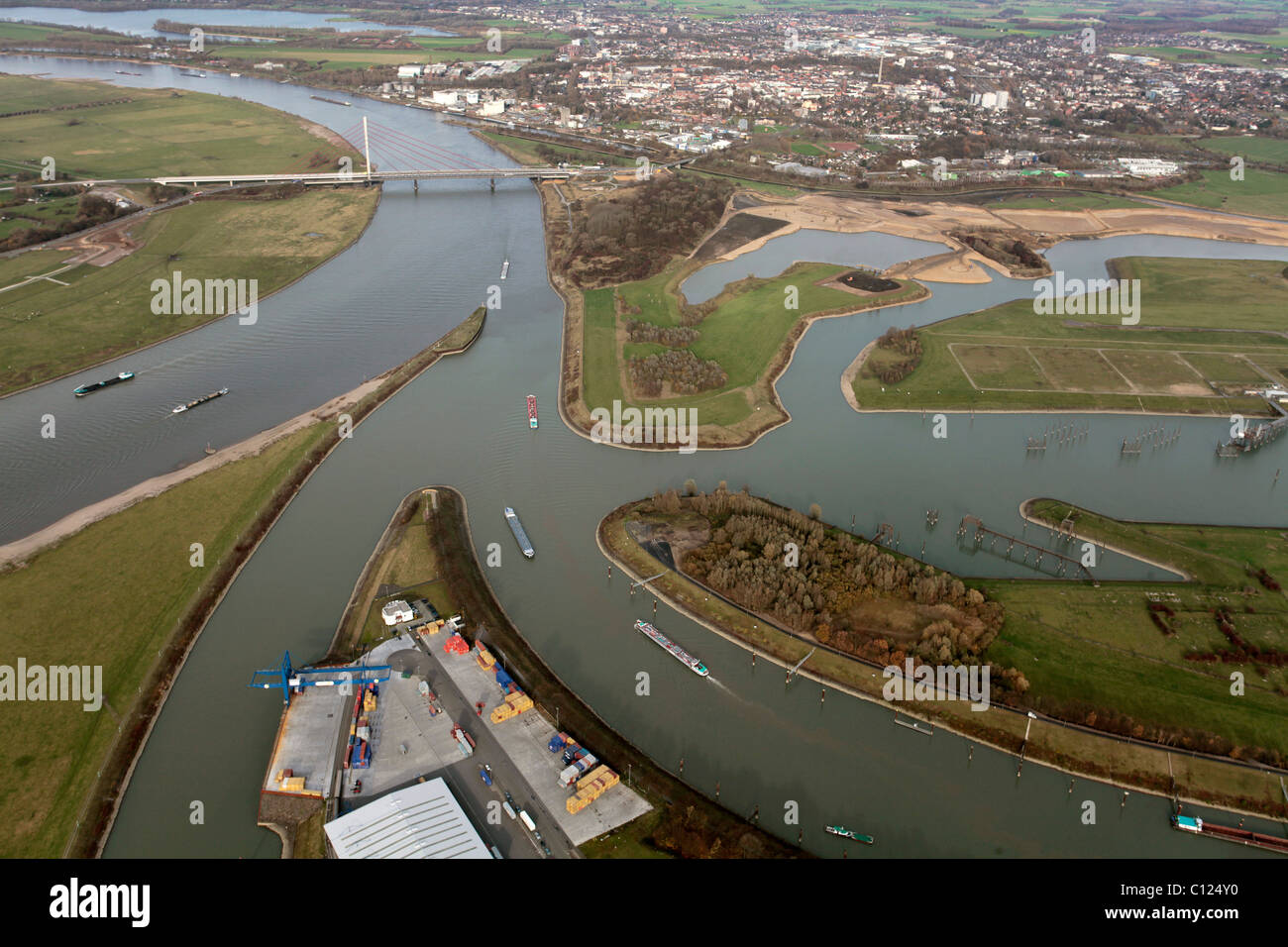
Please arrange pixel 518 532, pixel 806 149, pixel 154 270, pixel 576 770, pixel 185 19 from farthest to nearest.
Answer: pixel 185 19, pixel 806 149, pixel 154 270, pixel 518 532, pixel 576 770

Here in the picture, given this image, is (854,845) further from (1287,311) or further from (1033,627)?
A: (1287,311)

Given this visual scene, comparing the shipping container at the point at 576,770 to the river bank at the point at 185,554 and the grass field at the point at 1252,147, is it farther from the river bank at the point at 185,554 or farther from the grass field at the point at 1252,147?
the grass field at the point at 1252,147

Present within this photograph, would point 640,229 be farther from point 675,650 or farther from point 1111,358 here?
point 675,650

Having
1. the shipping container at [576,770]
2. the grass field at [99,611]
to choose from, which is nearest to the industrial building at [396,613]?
the grass field at [99,611]

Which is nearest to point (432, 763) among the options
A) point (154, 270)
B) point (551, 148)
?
point (154, 270)

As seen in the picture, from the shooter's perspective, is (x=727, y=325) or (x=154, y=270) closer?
(x=727, y=325)

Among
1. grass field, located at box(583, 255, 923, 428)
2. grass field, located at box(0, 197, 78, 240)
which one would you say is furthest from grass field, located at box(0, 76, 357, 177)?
grass field, located at box(583, 255, 923, 428)

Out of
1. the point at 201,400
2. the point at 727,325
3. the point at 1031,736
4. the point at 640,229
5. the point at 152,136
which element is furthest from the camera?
the point at 152,136

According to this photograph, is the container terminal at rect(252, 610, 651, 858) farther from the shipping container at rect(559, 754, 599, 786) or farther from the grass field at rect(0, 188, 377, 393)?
the grass field at rect(0, 188, 377, 393)
